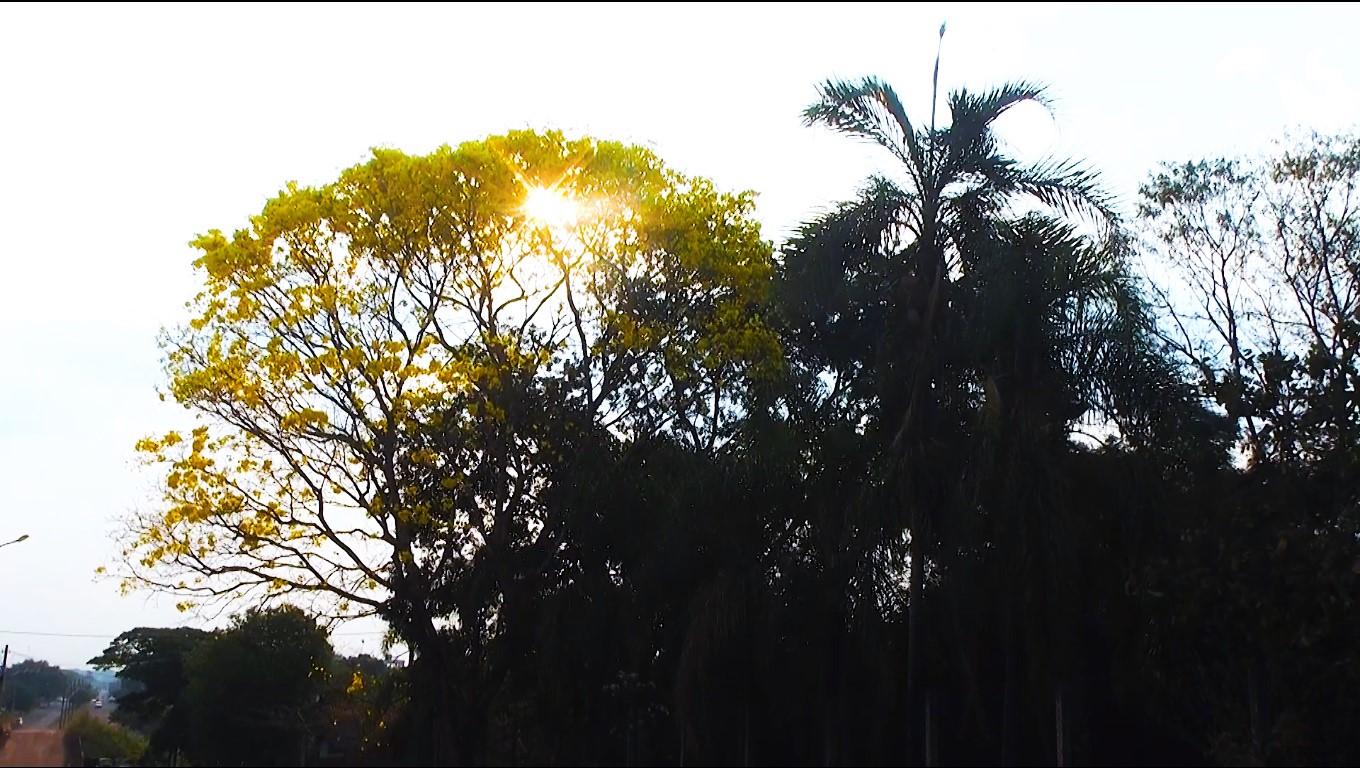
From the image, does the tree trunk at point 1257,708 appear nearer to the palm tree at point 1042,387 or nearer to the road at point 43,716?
the palm tree at point 1042,387

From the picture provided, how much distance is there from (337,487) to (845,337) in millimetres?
6908

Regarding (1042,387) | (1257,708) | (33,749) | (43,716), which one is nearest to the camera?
(1257,708)

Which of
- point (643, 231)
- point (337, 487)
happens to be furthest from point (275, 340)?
point (643, 231)

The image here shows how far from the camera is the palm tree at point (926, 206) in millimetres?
14438

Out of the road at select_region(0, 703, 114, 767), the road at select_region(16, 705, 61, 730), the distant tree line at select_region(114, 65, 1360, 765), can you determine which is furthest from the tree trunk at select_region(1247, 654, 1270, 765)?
the road at select_region(16, 705, 61, 730)

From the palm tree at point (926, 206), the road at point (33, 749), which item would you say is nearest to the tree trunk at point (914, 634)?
the palm tree at point (926, 206)

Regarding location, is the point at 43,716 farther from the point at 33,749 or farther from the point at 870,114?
the point at 870,114

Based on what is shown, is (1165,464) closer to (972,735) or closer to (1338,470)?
(1338,470)

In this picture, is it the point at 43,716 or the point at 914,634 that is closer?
the point at 914,634

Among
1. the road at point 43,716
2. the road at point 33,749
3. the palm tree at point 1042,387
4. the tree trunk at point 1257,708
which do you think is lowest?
the road at point 33,749

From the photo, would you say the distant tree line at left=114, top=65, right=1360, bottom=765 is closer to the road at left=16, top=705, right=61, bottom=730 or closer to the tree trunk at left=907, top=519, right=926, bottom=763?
the tree trunk at left=907, top=519, right=926, bottom=763

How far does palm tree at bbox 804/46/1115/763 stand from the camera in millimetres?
14438

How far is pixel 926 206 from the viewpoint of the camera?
48.5 feet

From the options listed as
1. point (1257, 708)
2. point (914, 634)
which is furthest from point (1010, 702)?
point (1257, 708)
